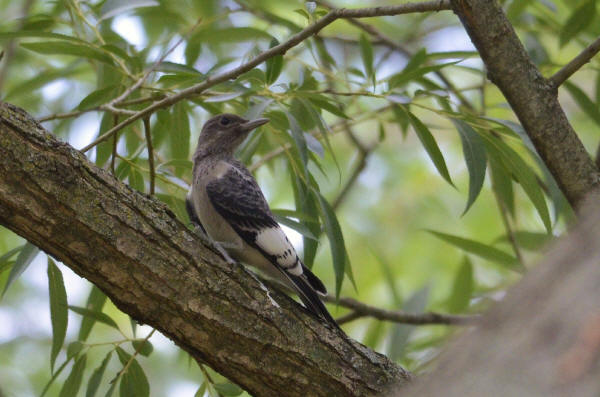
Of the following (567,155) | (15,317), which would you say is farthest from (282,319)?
(15,317)

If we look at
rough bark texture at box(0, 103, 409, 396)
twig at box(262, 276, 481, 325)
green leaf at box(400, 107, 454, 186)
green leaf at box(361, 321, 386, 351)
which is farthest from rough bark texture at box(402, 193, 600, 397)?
green leaf at box(361, 321, 386, 351)

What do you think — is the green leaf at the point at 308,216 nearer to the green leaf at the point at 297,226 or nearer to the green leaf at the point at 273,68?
the green leaf at the point at 297,226

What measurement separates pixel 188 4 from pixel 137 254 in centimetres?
221

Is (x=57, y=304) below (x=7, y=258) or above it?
below

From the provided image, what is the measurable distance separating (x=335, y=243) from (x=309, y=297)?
0.85 ft

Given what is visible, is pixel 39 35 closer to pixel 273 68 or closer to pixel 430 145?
pixel 273 68

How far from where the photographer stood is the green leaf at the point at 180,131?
11.4ft

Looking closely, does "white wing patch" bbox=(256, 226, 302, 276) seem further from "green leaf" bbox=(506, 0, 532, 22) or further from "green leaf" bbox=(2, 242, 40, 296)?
"green leaf" bbox=(506, 0, 532, 22)

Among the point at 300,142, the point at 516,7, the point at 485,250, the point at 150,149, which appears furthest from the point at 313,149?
the point at 516,7

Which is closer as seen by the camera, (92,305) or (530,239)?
(92,305)

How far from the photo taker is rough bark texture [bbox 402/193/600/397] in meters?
0.95

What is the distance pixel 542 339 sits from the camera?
994 millimetres

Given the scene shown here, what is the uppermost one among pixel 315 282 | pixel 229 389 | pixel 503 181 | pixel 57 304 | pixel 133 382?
pixel 503 181

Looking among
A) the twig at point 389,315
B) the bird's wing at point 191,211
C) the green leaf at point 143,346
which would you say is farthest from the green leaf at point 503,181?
the green leaf at point 143,346
